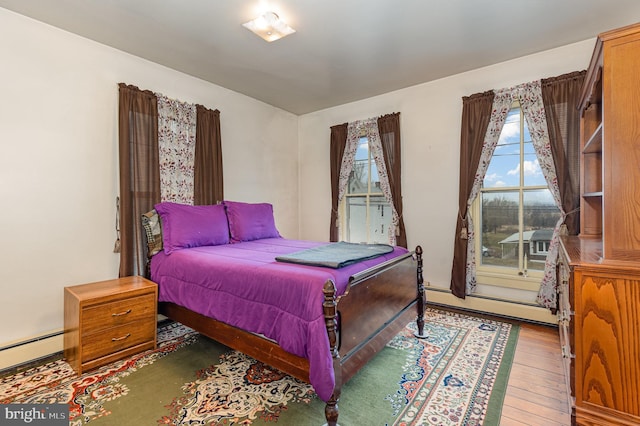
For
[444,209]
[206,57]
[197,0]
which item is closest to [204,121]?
[206,57]

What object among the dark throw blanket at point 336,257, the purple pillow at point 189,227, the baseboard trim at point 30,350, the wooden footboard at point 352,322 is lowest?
the baseboard trim at point 30,350

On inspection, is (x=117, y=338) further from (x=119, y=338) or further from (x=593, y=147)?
(x=593, y=147)

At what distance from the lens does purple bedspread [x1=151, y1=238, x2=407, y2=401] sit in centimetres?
157

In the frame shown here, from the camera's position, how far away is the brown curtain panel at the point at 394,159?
3760 mm

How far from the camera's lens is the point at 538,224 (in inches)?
119

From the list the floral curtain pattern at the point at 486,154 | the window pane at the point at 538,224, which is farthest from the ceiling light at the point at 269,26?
the window pane at the point at 538,224

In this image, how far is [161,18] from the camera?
2354mm

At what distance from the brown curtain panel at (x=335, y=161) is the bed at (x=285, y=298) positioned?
1.47 m

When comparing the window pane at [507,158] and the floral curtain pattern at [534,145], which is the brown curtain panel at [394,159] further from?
the window pane at [507,158]

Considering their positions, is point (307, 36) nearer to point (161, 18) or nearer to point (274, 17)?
point (274, 17)

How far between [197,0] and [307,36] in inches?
35.5

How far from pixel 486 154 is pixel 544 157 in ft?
1.66


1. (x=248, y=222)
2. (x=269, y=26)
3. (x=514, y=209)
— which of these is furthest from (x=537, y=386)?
(x=269, y=26)

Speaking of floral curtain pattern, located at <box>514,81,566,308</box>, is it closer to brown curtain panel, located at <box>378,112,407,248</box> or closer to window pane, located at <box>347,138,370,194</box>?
brown curtain panel, located at <box>378,112,407,248</box>
